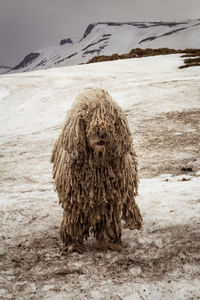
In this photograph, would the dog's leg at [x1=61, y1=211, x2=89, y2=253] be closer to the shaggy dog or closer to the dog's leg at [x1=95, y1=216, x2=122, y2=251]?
the shaggy dog

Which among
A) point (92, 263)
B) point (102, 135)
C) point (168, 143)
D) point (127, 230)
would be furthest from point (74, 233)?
point (168, 143)

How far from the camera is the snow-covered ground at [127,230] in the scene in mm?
2842

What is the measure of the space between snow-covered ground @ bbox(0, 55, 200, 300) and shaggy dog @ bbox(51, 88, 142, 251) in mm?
349

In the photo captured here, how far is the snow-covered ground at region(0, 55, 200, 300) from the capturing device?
284 centimetres

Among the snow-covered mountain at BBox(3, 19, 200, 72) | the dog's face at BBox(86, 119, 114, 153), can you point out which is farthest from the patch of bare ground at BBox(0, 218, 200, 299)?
the snow-covered mountain at BBox(3, 19, 200, 72)

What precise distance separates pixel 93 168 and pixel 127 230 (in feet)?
4.50

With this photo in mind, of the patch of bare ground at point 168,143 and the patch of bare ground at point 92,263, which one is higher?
the patch of bare ground at point 168,143

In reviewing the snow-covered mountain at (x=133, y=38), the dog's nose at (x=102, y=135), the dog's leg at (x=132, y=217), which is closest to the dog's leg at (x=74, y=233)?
the dog's leg at (x=132, y=217)

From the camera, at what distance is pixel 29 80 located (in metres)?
16.3

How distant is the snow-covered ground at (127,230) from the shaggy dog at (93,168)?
349mm

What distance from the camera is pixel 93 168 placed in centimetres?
309

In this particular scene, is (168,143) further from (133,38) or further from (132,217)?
(133,38)

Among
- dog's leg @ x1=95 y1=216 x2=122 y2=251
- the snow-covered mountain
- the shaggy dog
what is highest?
the snow-covered mountain

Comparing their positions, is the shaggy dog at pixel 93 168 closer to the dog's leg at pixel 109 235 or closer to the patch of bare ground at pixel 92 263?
the dog's leg at pixel 109 235
